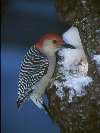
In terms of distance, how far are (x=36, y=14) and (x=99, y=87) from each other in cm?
41

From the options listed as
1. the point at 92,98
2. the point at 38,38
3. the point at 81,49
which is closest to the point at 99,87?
the point at 92,98

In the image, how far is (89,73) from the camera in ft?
3.52

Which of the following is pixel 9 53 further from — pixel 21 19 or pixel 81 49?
pixel 81 49

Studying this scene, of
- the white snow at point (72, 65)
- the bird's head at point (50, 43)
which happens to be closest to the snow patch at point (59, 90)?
the white snow at point (72, 65)

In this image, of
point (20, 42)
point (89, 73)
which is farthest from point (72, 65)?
point (20, 42)

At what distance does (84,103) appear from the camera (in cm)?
105

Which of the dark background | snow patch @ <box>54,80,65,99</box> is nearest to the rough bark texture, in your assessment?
snow patch @ <box>54,80,65,99</box>

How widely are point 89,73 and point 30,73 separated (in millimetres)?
217

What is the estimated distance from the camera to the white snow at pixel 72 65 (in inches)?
42.8

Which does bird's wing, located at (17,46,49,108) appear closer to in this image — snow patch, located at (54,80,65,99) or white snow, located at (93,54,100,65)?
snow patch, located at (54,80,65,99)

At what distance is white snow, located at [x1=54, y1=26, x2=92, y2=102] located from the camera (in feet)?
3.56

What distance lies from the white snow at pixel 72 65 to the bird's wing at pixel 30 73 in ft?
0.20

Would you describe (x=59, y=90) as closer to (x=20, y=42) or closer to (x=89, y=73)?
(x=89, y=73)

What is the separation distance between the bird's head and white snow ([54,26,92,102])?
3 centimetres
